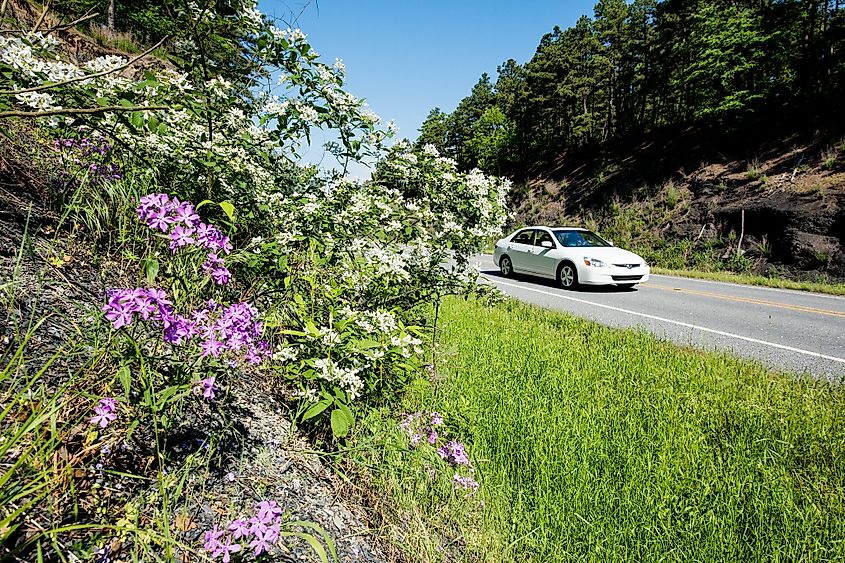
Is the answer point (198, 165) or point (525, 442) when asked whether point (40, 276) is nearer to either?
point (198, 165)

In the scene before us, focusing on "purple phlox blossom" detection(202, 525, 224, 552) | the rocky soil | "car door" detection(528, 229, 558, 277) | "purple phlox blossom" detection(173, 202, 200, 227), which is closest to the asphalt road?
"car door" detection(528, 229, 558, 277)

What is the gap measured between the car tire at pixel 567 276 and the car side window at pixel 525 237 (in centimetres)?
156

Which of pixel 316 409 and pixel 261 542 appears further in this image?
pixel 316 409

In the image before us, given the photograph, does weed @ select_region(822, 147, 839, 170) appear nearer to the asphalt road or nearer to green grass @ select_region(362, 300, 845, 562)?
the asphalt road

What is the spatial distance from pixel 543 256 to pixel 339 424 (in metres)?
10.5

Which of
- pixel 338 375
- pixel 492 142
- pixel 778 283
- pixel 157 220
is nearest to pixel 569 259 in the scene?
pixel 778 283

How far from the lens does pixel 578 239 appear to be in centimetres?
1183

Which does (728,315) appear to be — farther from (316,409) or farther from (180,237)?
(180,237)

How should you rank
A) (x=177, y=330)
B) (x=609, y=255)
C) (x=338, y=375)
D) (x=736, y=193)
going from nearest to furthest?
1. (x=177, y=330)
2. (x=338, y=375)
3. (x=609, y=255)
4. (x=736, y=193)

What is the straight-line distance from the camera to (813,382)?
4.31 m

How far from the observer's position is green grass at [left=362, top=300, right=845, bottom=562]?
2303mm

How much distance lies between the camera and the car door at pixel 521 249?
1245cm

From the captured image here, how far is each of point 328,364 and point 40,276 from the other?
1.38m

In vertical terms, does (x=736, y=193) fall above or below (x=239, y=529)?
above
